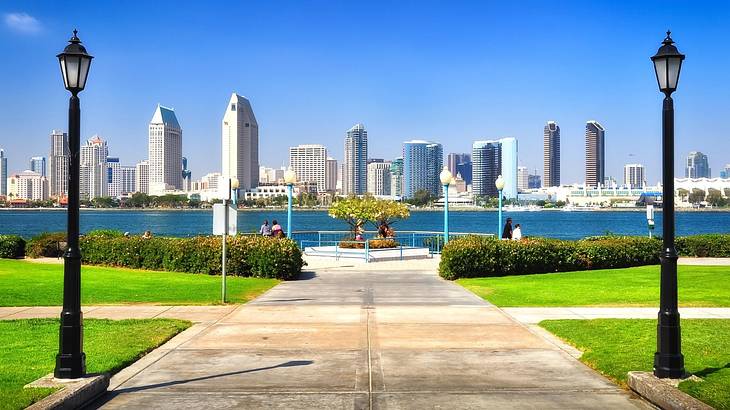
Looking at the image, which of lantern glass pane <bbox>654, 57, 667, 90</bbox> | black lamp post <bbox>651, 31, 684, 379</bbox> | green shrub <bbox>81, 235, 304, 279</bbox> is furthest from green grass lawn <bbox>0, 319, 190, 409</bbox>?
green shrub <bbox>81, 235, 304, 279</bbox>

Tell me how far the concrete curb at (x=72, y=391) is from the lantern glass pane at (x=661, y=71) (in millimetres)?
7616

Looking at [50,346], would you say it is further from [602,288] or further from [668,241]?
[602,288]

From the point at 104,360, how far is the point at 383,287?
1130 cm

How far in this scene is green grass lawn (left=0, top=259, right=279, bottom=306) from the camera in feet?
56.3

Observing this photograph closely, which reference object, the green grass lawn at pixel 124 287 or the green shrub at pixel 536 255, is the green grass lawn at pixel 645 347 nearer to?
the green grass lawn at pixel 124 287

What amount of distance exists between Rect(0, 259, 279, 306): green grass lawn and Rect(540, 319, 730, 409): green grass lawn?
8391mm

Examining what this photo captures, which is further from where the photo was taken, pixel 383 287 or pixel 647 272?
pixel 647 272

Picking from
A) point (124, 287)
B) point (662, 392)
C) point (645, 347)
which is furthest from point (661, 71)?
point (124, 287)

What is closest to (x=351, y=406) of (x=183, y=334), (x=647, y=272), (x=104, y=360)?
(x=104, y=360)

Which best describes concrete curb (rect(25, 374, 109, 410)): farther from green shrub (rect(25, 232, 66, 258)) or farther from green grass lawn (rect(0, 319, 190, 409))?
green shrub (rect(25, 232, 66, 258))

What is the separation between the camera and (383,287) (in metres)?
20.4

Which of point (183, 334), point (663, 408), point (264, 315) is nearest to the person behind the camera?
point (663, 408)

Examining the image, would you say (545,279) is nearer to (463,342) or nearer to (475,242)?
(475,242)

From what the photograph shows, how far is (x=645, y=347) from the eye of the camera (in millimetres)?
10875
